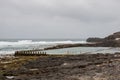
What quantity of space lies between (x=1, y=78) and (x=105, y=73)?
11.7m

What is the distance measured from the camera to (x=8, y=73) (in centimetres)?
3881

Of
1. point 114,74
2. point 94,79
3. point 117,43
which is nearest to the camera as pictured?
point 94,79

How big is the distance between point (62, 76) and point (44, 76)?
6.77 feet

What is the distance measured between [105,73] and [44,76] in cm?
698

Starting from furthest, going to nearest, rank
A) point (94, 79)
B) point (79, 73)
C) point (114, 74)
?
point (79, 73) → point (114, 74) → point (94, 79)

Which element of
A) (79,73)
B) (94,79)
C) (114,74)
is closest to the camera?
(94,79)

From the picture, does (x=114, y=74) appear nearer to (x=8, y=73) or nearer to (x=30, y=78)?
(x=30, y=78)

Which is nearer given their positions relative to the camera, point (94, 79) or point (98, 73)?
point (94, 79)

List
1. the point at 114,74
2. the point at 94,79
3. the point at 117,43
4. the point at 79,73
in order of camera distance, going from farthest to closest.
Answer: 1. the point at 117,43
2. the point at 79,73
3. the point at 114,74
4. the point at 94,79

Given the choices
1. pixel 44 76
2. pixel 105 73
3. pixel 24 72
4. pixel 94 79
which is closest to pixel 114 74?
pixel 105 73

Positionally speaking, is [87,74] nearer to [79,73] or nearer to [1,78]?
[79,73]

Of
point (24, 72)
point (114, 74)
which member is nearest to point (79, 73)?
point (114, 74)

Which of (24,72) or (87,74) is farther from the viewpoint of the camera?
(24,72)

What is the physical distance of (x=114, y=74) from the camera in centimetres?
3538
